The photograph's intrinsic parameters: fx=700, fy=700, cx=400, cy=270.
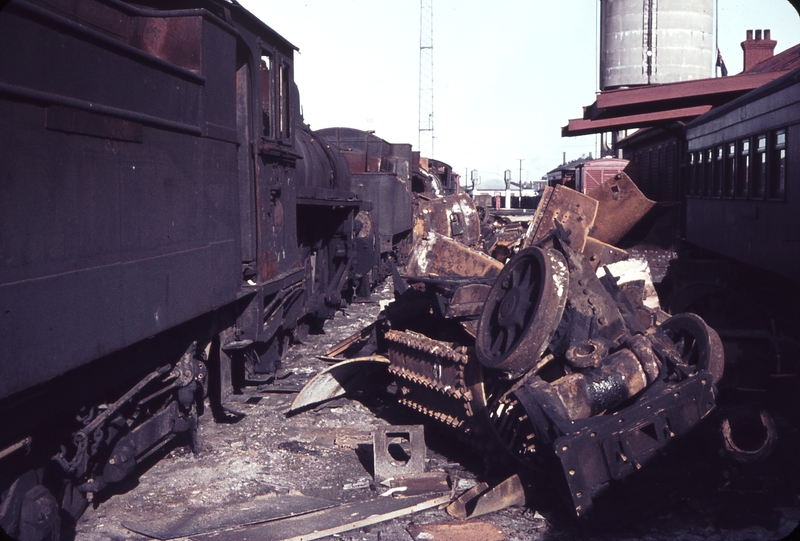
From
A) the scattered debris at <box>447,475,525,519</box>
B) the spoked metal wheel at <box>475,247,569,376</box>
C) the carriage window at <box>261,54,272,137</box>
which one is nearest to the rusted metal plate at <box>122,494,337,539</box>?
the scattered debris at <box>447,475,525,519</box>

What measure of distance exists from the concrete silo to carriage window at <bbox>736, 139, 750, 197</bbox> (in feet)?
45.7

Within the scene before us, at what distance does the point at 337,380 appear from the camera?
6586 millimetres

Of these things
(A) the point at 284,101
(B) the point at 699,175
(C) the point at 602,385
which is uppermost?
(A) the point at 284,101

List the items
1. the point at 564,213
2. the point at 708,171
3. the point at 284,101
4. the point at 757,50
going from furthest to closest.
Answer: the point at 757,50, the point at 708,171, the point at 564,213, the point at 284,101

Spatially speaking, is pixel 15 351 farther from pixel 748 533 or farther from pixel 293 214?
pixel 293 214

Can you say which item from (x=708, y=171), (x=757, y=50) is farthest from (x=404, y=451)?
(x=757, y=50)

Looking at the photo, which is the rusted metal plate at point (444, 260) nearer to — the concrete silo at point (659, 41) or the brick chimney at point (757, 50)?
the brick chimney at point (757, 50)

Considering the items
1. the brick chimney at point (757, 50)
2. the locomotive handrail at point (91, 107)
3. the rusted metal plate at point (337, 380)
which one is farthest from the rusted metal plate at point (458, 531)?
the brick chimney at point (757, 50)

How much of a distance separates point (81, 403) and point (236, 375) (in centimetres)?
335

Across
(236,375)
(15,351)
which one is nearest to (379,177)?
(236,375)

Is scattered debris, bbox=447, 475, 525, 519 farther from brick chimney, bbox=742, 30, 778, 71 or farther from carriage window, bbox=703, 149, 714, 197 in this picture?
brick chimney, bbox=742, 30, 778, 71

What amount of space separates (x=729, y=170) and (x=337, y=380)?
8.37m

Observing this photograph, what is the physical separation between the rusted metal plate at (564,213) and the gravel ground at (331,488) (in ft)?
11.4

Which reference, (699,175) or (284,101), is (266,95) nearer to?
(284,101)
